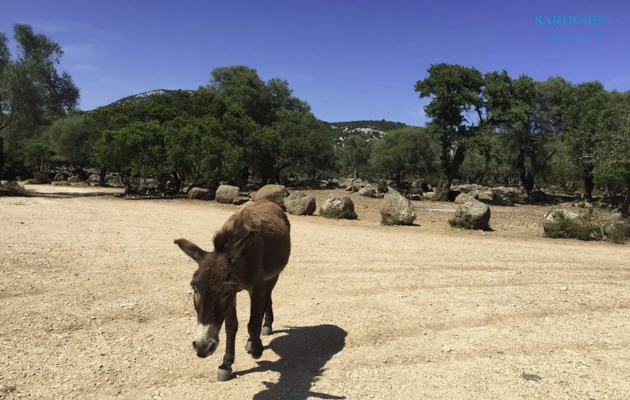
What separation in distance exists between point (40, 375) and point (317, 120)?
54197mm

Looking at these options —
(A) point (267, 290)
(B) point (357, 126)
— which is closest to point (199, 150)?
(A) point (267, 290)

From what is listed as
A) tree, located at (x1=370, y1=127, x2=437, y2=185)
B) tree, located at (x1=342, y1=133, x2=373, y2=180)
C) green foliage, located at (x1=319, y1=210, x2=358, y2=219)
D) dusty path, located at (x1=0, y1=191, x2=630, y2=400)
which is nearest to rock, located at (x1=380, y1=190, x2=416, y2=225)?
green foliage, located at (x1=319, y1=210, x2=358, y2=219)

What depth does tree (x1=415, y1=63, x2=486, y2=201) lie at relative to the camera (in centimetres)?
3497

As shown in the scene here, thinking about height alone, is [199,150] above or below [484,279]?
above

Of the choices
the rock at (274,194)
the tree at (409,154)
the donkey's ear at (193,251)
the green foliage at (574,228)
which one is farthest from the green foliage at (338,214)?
the tree at (409,154)

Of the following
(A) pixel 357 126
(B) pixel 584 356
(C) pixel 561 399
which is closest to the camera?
(C) pixel 561 399

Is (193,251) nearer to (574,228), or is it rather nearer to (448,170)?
(574,228)

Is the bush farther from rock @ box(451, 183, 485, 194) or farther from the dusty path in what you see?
rock @ box(451, 183, 485, 194)

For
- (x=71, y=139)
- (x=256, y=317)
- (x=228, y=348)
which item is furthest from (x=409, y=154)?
(x=228, y=348)

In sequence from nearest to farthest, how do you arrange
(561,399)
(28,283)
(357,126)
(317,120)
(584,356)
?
(561,399) < (584,356) < (28,283) < (317,120) < (357,126)

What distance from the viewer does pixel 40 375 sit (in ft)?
14.4

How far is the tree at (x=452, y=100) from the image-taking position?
34969mm

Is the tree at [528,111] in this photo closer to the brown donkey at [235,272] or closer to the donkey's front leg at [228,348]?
the brown donkey at [235,272]

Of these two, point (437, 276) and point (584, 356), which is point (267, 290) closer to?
point (584, 356)
